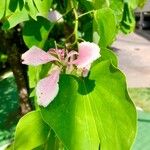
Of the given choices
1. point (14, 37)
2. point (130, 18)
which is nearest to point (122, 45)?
point (14, 37)

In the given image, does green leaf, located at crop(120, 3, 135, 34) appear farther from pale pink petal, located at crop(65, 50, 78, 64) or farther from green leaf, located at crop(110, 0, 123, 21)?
pale pink petal, located at crop(65, 50, 78, 64)

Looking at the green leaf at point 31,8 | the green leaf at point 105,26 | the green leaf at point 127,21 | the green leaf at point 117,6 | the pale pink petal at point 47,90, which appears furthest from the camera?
the green leaf at point 127,21

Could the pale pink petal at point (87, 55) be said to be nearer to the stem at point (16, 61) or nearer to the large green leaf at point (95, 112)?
the large green leaf at point (95, 112)

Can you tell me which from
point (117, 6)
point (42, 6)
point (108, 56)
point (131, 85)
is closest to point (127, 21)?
point (117, 6)

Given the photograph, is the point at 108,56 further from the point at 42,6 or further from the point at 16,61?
the point at 16,61

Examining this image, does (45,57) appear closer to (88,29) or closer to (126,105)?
(126,105)

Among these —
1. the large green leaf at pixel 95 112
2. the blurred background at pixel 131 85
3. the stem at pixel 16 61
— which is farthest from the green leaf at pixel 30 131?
the stem at pixel 16 61
